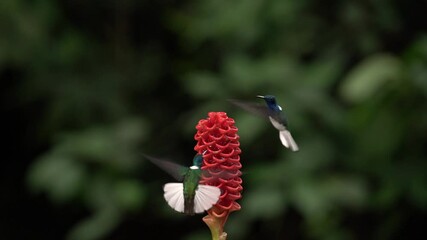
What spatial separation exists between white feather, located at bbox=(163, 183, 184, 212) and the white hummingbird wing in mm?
14

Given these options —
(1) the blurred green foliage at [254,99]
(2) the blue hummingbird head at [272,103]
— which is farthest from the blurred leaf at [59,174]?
(2) the blue hummingbird head at [272,103]

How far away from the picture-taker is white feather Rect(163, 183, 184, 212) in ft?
2.89

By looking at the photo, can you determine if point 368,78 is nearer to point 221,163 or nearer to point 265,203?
point 265,203

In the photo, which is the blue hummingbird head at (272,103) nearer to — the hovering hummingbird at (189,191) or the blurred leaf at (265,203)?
the hovering hummingbird at (189,191)

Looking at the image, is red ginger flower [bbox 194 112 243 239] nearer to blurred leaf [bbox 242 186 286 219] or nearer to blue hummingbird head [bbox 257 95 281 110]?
blue hummingbird head [bbox 257 95 281 110]

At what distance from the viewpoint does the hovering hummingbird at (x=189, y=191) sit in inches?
34.4

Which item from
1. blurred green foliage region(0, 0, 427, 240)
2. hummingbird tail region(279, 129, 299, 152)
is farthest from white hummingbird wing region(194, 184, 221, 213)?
blurred green foliage region(0, 0, 427, 240)

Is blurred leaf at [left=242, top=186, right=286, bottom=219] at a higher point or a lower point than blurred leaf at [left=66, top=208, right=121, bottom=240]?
lower

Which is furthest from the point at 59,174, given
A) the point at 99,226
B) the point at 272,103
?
the point at 272,103

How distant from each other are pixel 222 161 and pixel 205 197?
4 centimetres

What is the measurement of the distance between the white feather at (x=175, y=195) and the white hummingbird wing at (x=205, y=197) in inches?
0.6

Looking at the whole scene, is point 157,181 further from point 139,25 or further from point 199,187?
point 199,187

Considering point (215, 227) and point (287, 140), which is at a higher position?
point (287, 140)

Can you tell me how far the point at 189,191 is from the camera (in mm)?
906
